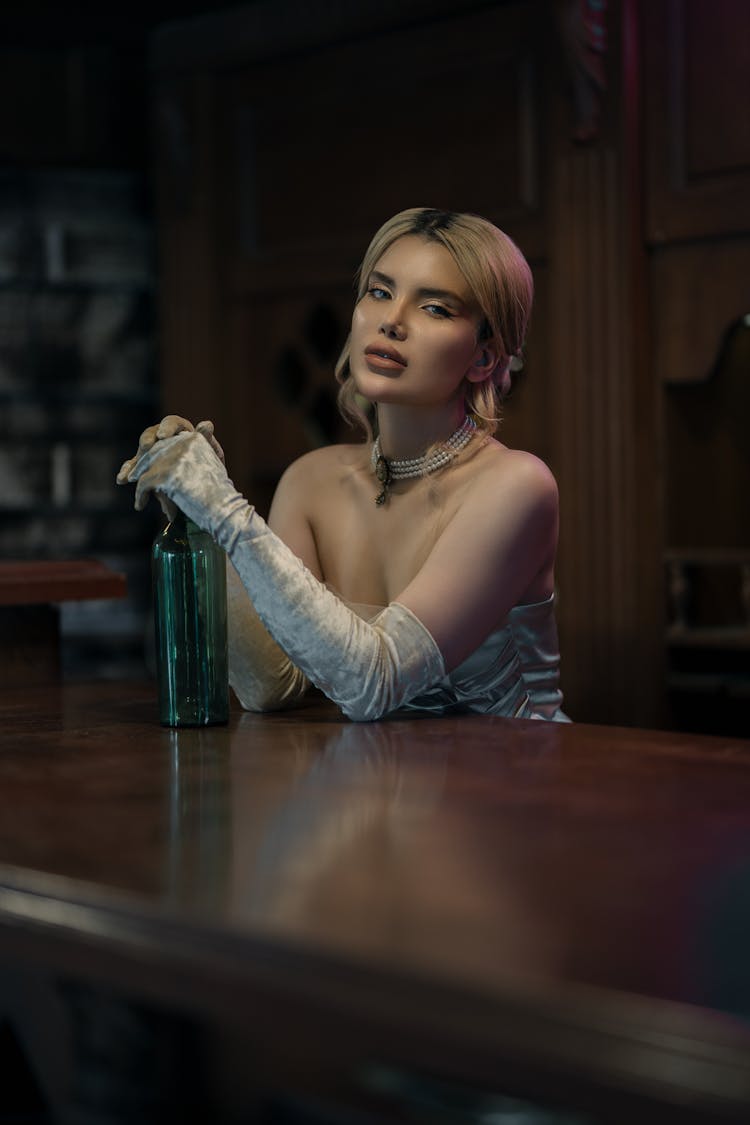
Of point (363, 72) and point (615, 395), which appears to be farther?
point (363, 72)

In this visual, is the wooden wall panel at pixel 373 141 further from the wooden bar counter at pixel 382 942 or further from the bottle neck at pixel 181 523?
the wooden bar counter at pixel 382 942

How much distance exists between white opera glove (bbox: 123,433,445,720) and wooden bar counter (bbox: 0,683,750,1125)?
1.02ft

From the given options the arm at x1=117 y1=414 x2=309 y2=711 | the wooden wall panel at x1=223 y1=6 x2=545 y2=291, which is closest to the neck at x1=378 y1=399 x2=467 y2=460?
the arm at x1=117 y1=414 x2=309 y2=711

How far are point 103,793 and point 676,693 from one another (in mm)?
2335

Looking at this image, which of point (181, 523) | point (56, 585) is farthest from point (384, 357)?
point (56, 585)

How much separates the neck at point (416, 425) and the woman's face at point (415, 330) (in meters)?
0.03

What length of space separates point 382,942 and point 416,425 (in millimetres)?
1268

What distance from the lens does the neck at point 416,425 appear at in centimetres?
204

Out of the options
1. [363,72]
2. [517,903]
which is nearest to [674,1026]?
[517,903]

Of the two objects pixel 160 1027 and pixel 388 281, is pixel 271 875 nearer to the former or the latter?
pixel 160 1027

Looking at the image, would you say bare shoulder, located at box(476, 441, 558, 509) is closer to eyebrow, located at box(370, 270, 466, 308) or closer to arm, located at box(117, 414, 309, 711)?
eyebrow, located at box(370, 270, 466, 308)

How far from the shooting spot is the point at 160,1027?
3.08ft

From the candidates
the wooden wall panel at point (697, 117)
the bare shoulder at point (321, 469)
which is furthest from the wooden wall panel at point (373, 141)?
the bare shoulder at point (321, 469)

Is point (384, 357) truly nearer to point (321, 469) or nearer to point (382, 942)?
point (321, 469)
